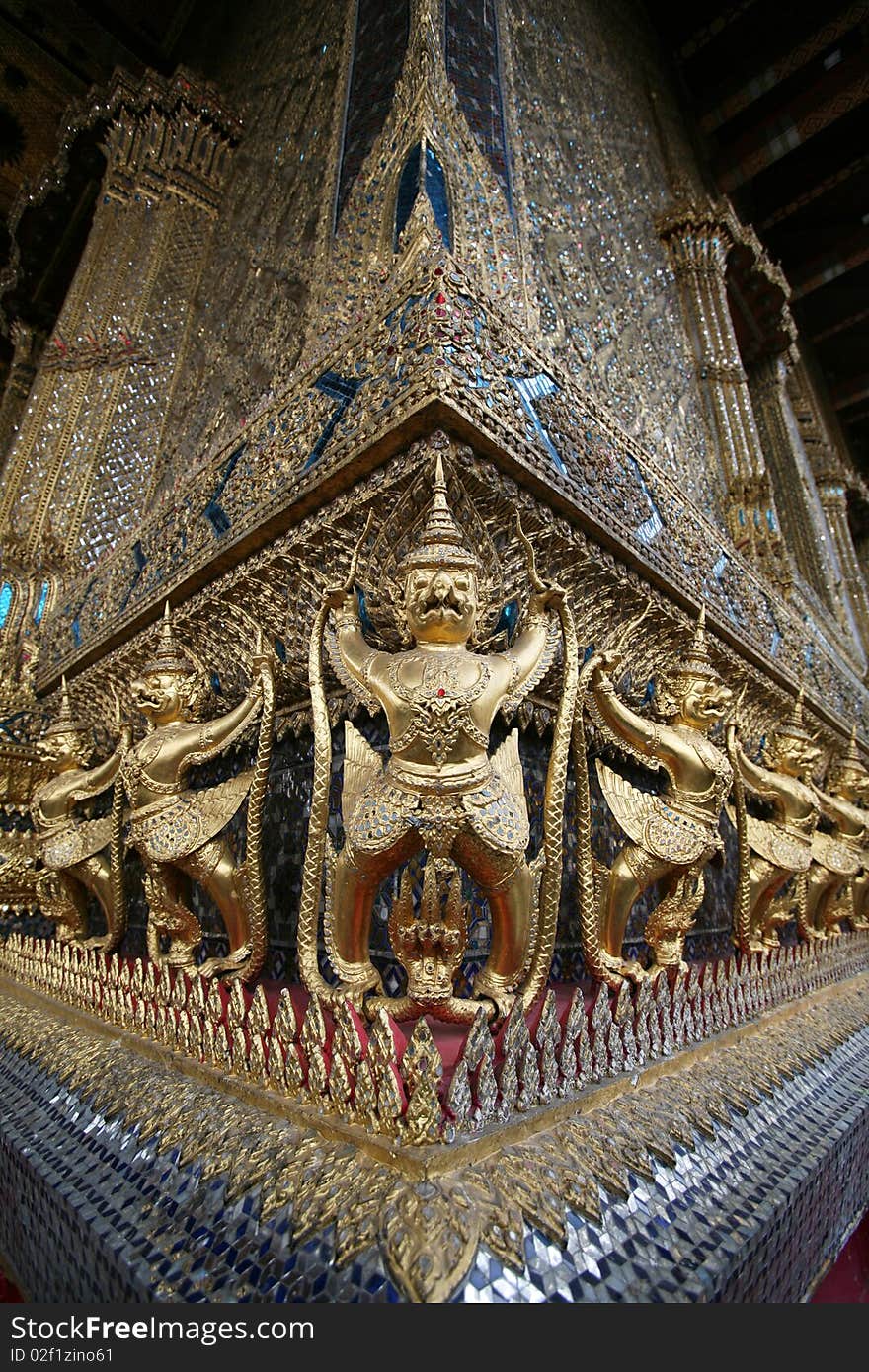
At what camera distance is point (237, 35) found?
340 cm

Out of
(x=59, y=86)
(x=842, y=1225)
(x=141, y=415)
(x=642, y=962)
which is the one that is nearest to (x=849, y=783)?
(x=642, y=962)

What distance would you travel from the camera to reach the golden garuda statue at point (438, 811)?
84cm

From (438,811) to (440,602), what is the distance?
0.27 metres

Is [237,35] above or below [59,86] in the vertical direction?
below

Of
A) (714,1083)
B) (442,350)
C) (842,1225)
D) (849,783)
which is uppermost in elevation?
(442,350)

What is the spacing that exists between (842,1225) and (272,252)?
2605 millimetres

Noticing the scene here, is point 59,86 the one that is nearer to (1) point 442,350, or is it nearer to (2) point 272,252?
(2) point 272,252

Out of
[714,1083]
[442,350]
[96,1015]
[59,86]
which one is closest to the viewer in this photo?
[714,1083]

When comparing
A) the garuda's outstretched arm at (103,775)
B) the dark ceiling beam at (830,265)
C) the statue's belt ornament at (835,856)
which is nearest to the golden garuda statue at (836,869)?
the statue's belt ornament at (835,856)

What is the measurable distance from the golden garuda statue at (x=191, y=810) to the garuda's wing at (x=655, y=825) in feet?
2.01

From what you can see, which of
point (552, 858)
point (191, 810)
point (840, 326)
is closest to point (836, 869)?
point (552, 858)

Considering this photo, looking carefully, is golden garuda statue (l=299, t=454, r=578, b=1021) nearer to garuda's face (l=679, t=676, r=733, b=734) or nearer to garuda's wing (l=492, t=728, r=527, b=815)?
garuda's wing (l=492, t=728, r=527, b=815)

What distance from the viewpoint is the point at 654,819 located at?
3.92ft

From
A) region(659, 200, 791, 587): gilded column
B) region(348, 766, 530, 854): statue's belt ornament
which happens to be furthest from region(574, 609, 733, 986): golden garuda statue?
region(659, 200, 791, 587): gilded column
